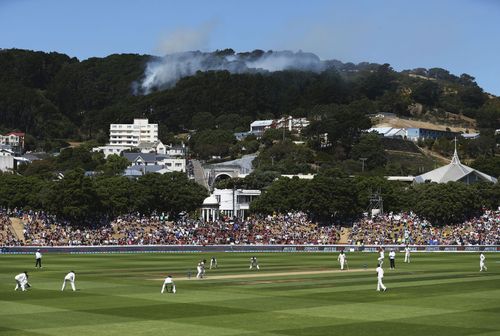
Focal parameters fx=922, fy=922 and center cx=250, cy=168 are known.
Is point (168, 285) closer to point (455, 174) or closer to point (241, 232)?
point (241, 232)

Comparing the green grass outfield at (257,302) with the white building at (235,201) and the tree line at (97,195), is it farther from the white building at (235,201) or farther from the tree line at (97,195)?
the white building at (235,201)

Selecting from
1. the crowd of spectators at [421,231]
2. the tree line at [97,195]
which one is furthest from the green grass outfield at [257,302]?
the tree line at [97,195]

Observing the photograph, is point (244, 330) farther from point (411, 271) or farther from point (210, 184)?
point (210, 184)

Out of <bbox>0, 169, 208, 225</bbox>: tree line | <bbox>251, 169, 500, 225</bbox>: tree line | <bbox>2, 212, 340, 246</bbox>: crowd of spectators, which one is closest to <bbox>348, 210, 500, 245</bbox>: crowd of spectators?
<bbox>251, 169, 500, 225</bbox>: tree line

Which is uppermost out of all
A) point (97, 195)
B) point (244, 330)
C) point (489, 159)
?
point (489, 159)

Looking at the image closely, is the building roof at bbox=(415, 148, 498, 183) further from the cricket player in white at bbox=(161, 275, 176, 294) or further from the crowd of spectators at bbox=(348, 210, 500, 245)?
the cricket player in white at bbox=(161, 275, 176, 294)

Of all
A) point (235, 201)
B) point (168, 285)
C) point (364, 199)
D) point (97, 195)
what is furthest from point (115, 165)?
point (168, 285)

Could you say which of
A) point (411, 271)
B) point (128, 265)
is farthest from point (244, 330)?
point (128, 265)
